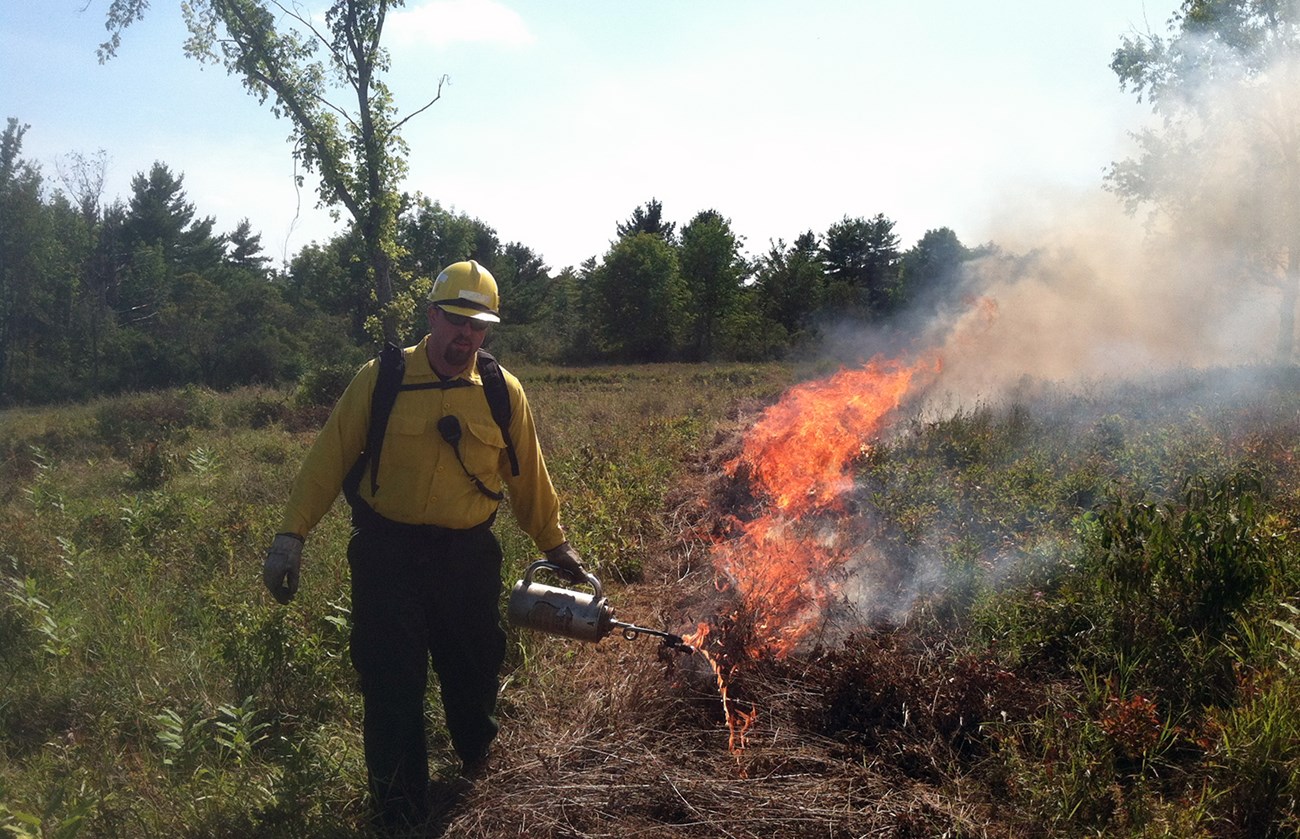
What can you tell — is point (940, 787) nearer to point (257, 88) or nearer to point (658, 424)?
point (658, 424)

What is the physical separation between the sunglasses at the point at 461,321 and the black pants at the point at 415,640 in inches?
33.1

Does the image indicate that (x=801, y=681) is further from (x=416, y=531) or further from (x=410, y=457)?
(x=410, y=457)

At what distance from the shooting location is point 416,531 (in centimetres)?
325

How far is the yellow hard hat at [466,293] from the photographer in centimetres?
323

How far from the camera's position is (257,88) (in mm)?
15008

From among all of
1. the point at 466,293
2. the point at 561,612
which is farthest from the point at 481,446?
the point at 561,612

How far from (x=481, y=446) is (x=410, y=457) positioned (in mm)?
295

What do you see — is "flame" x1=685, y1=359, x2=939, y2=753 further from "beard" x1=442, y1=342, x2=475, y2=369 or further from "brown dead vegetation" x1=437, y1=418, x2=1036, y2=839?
"beard" x1=442, y1=342, x2=475, y2=369

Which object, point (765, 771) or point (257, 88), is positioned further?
point (257, 88)

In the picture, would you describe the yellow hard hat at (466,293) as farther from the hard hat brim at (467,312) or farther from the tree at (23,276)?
the tree at (23,276)

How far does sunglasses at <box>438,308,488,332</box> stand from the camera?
323 centimetres

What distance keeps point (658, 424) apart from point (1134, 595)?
8288 mm

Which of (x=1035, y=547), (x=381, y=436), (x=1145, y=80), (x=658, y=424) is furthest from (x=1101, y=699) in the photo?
(x=1145, y=80)

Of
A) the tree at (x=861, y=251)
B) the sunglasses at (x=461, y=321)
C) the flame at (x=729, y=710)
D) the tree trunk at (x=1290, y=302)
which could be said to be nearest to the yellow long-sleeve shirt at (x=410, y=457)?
the sunglasses at (x=461, y=321)
